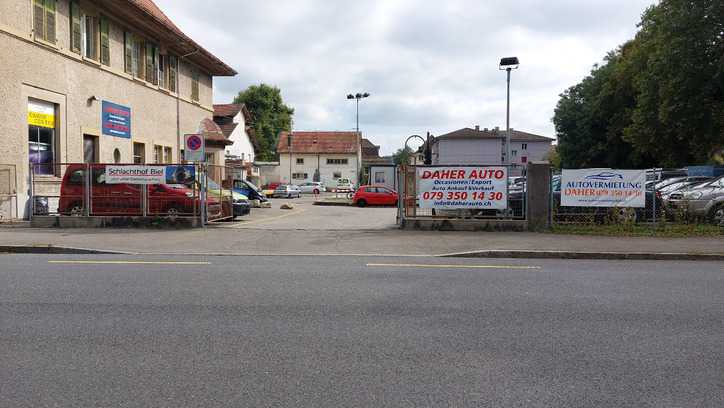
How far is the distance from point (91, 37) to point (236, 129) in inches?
1349

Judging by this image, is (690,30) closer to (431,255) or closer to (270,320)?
(431,255)

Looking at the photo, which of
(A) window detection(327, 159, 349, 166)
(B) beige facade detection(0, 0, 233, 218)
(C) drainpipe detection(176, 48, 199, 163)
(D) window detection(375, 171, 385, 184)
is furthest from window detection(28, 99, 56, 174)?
(A) window detection(327, 159, 349, 166)

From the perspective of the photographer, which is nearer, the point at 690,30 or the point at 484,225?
the point at 484,225

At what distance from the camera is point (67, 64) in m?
20.9

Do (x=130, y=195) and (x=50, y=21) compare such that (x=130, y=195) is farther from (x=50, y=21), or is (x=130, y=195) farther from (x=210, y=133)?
(x=210, y=133)

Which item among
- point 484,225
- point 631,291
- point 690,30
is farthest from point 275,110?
point 631,291

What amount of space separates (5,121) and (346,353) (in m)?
17.4

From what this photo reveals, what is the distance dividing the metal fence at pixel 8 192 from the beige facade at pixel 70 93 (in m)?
0.22

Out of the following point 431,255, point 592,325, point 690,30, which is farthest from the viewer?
point 690,30

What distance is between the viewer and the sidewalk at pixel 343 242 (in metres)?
11.9

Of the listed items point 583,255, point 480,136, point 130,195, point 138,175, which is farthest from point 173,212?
point 480,136

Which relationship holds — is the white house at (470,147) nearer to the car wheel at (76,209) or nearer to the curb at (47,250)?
the car wheel at (76,209)

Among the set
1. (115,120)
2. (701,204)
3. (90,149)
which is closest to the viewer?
(701,204)

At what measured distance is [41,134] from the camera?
20.0 m
